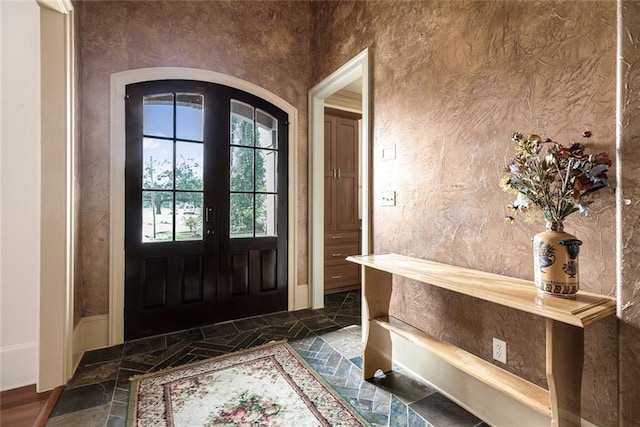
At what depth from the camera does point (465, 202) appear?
1.68 m

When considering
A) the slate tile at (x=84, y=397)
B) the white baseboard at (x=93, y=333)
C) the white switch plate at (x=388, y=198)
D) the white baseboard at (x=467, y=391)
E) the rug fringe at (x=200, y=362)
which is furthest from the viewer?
the white baseboard at (x=93, y=333)

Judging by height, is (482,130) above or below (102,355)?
above

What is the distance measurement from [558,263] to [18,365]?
308 cm

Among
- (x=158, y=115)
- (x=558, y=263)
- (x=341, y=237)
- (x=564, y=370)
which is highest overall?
(x=158, y=115)

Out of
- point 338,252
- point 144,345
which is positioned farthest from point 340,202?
point 144,345

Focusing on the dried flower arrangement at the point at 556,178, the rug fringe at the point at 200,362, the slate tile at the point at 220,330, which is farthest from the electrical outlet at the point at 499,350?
the slate tile at the point at 220,330

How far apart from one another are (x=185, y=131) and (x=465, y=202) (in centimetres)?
242

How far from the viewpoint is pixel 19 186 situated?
77.3 inches

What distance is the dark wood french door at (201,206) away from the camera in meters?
2.55

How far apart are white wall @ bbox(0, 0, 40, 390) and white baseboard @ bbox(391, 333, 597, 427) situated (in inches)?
98.2

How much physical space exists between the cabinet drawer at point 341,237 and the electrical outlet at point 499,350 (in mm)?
2521

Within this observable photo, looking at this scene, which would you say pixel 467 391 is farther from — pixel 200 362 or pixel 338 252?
pixel 338 252

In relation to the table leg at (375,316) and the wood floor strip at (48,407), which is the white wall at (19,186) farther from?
the table leg at (375,316)

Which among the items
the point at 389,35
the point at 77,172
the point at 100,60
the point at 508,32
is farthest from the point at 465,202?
the point at 100,60
